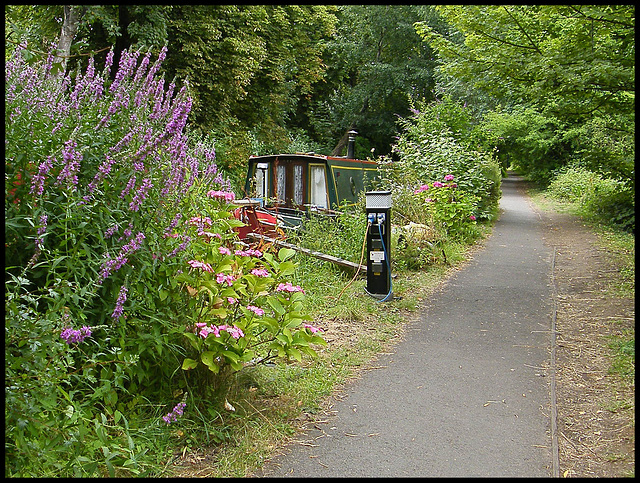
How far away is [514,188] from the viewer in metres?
36.1

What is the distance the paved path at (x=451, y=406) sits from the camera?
3.65 meters

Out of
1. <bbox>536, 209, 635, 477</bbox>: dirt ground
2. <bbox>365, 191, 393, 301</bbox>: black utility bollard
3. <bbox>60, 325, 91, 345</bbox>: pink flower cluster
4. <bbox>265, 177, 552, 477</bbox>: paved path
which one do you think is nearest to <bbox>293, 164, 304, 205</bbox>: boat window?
<bbox>365, 191, 393, 301</bbox>: black utility bollard

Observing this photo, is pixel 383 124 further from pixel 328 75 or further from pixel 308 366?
pixel 308 366

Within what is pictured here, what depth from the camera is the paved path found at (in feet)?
12.0

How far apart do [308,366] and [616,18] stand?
6.58 m

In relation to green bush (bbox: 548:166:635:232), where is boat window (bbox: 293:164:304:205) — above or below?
above

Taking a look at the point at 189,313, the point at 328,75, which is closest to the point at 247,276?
the point at 189,313

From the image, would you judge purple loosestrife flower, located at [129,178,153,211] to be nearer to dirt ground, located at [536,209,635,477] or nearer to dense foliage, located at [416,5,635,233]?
dirt ground, located at [536,209,635,477]

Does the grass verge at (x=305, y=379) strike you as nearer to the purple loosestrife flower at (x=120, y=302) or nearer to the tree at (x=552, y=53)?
the purple loosestrife flower at (x=120, y=302)

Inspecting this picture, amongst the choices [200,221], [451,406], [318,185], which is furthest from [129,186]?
[318,185]

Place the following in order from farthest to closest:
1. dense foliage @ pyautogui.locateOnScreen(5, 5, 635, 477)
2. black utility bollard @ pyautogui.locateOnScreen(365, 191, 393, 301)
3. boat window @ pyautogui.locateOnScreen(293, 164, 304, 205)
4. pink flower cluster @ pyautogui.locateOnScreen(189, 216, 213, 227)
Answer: boat window @ pyautogui.locateOnScreen(293, 164, 304, 205)
black utility bollard @ pyautogui.locateOnScreen(365, 191, 393, 301)
pink flower cluster @ pyautogui.locateOnScreen(189, 216, 213, 227)
dense foliage @ pyautogui.locateOnScreen(5, 5, 635, 477)

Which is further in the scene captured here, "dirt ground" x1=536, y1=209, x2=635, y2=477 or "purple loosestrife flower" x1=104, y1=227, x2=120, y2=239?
"dirt ground" x1=536, y1=209, x2=635, y2=477

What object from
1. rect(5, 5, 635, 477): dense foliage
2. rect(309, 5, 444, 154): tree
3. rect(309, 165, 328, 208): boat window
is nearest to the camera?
rect(5, 5, 635, 477): dense foliage

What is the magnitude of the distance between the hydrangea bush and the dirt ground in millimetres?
1990
